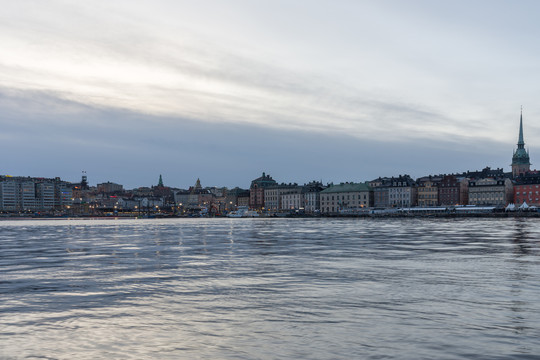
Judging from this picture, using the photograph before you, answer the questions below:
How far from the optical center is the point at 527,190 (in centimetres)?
17638

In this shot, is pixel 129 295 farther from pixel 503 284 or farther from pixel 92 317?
pixel 503 284

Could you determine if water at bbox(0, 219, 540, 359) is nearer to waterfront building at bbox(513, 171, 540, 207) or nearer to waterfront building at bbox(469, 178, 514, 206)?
waterfront building at bbox(513, 171, 540, 207)

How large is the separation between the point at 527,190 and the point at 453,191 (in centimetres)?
2445

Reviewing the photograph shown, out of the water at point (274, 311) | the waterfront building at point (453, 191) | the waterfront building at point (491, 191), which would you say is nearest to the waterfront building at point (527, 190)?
the waterfront building at point (491, 191)

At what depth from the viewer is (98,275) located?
2305 cm

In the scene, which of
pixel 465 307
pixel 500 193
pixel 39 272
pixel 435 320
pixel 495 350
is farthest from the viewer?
pixel 500 193

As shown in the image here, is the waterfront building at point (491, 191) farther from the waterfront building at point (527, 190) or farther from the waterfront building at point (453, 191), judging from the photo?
the waterfront building at point (453, 191)

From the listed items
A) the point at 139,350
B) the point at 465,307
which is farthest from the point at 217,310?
the point at 465,307

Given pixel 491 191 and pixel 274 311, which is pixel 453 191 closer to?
pixel 491 191

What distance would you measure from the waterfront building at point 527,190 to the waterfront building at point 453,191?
55.6 ft

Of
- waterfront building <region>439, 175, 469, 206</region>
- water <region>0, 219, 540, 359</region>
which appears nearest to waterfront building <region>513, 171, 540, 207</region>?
waterfront building <region>439, 175, 469, 206</region>

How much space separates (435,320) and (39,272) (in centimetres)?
1767

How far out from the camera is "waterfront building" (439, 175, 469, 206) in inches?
7564

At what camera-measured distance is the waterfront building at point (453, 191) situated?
192125 mm
